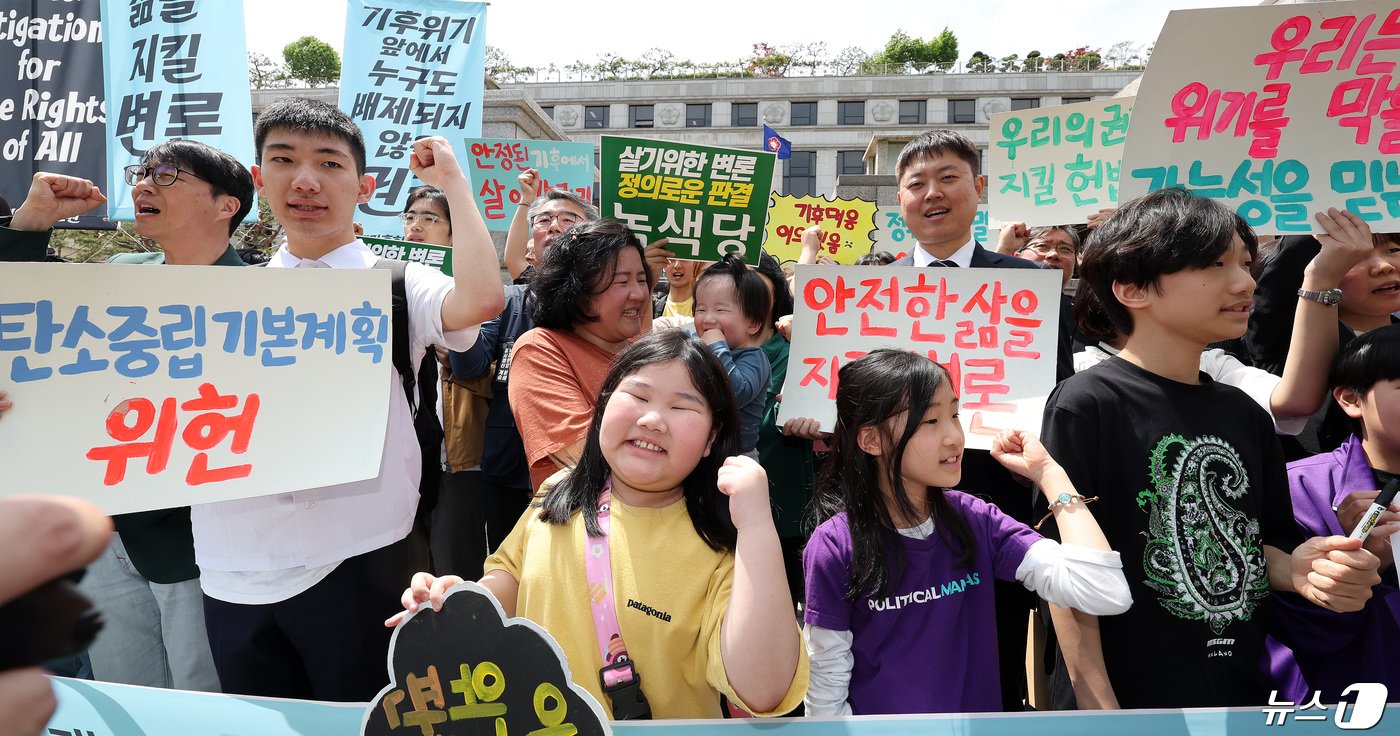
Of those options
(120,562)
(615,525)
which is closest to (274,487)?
(615,525)

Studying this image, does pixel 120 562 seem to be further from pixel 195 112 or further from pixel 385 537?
pixel 195 112

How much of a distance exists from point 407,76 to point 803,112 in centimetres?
4130

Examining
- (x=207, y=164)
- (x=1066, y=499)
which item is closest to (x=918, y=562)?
(x=1066, y=499)

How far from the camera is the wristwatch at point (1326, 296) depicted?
2113mm

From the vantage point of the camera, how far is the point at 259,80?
36.7 metres

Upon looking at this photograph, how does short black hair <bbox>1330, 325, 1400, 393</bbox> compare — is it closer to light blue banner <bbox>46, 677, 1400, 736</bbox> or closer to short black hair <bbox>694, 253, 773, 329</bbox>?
light blue banner <bbox>46, 677, 1400, 736</bbox>

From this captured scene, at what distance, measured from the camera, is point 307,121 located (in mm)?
2131

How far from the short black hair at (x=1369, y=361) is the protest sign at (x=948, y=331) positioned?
685 millimetres

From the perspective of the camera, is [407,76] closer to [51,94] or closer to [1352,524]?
[51,94]

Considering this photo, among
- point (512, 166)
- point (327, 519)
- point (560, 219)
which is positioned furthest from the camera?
point (512, 166)

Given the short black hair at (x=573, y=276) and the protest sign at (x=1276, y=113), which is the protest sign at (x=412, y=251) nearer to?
the short black hair at (x=573, y=276)

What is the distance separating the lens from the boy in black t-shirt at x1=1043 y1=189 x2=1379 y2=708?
5.74 feet

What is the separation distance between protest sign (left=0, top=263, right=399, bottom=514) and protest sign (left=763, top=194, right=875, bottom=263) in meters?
5.51

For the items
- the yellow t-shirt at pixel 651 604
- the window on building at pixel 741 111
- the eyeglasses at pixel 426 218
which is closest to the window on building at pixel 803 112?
the window on building at pixel 741 111
